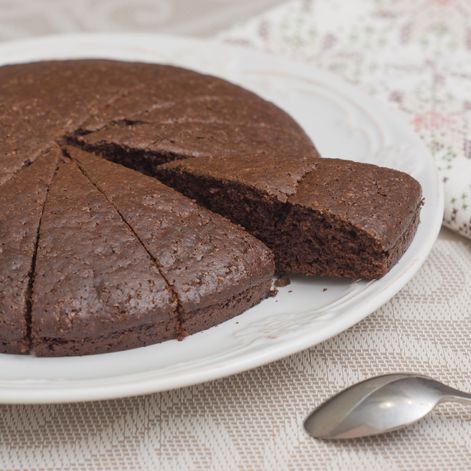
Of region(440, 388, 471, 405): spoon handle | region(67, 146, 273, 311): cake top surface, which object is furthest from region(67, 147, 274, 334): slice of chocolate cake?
region(440, 388, 471, 405): spoon handle

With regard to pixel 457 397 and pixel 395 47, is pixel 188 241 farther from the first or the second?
pixel 395 47

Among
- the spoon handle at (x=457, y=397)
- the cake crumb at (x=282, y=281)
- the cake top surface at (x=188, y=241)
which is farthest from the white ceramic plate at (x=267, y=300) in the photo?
the spoon handle at (x=457, y=397)

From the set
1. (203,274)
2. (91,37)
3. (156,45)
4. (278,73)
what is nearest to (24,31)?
(91,37)

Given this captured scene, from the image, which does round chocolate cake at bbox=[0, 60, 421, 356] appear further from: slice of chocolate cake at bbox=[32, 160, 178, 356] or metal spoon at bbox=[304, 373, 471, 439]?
metal spoon at bbox=[304, 373, 471, 439]

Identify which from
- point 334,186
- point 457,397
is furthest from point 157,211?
point 457,397

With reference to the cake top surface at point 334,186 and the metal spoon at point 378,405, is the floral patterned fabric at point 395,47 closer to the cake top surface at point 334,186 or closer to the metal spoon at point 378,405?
the cake top surface at point 334,186

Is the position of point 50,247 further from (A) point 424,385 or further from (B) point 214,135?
(A) point 424,385
